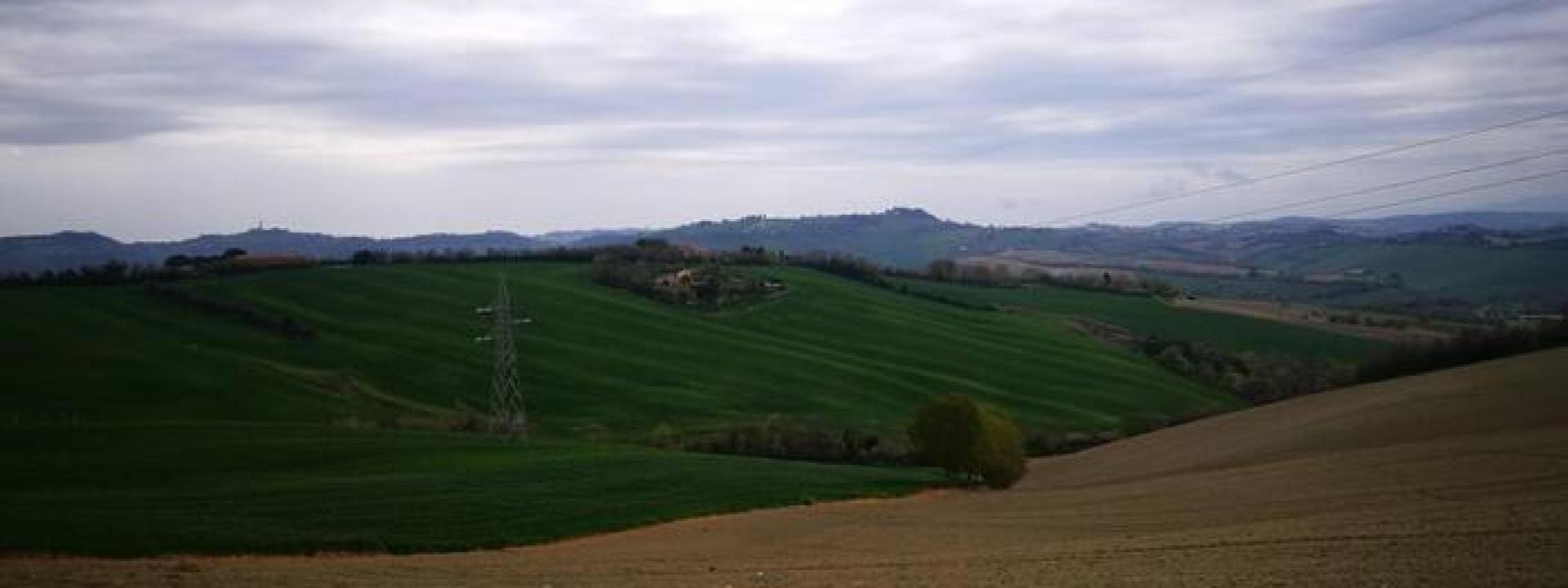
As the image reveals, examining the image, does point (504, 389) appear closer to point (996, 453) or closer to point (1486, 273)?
point (996, 453)

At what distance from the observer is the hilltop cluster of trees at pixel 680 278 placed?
11725cm

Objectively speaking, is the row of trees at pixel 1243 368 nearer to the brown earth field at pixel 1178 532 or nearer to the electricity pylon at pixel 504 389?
the brown earth field at pixel 1178 532

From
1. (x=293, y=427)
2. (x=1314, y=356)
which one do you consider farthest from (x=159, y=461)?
→ (x=1314, y=356)

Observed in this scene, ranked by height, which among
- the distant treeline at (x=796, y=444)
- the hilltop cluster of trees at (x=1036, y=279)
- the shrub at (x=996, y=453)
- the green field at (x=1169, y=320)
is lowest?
the distant treeline at (x=796, y=444)

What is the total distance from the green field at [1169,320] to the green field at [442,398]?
10015 mm

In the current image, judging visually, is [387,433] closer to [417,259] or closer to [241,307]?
[241,307]

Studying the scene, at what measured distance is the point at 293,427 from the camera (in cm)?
5906

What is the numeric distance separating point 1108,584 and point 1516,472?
18412 millimetres

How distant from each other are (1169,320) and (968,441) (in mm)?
76107

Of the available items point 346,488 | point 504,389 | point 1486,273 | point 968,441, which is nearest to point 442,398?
point 504,389

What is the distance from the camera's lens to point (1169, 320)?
125 metres

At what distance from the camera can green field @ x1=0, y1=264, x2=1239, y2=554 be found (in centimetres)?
3959

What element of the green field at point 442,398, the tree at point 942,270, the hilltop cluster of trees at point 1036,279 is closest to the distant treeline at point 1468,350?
the green field at point 442,398

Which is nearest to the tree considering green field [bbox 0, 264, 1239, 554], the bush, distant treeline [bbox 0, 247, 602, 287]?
green field [bbox 0, 264, 1239, 554]
